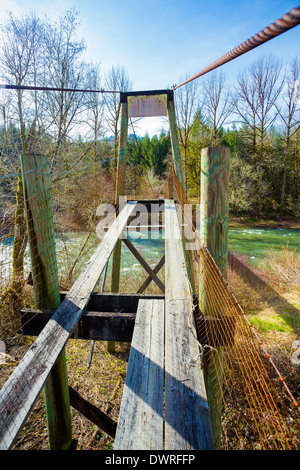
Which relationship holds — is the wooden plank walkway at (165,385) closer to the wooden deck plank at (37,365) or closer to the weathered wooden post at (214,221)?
the weathered wooden post at (214,221)

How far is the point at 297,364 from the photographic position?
4324 millimetres

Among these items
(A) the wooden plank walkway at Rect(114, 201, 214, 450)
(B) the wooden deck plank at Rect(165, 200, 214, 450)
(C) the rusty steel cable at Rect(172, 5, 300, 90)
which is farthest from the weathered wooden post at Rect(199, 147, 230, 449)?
(C) the rusty steel cable at Rect(172, 5, 300, 90)

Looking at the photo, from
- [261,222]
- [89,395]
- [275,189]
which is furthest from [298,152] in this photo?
[89,395]

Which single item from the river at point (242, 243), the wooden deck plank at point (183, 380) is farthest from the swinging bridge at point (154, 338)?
the river at point (242, 243)

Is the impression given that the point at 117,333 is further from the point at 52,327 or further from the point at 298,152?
the point at 298,152

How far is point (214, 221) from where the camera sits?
1703 millimetres

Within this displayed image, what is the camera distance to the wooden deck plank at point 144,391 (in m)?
0.94

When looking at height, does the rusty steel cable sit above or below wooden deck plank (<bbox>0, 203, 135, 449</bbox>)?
above

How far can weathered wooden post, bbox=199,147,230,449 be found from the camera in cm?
165

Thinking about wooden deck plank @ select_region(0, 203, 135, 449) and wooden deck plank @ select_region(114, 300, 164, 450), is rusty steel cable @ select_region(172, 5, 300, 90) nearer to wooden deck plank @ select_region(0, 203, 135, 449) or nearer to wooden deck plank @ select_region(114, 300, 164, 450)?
wooden deck plank @ select_region(114, 300, 164, 450)

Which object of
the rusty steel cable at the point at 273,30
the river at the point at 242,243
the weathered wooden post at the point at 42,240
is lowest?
the river at the point at 242,243

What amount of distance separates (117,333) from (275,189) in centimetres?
2376

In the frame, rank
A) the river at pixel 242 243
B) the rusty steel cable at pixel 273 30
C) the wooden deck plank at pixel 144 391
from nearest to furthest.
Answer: the rusty steel cable at pixel 273 30, the wooden deck plank at pixel 144 391, the river at pixel 242 243
